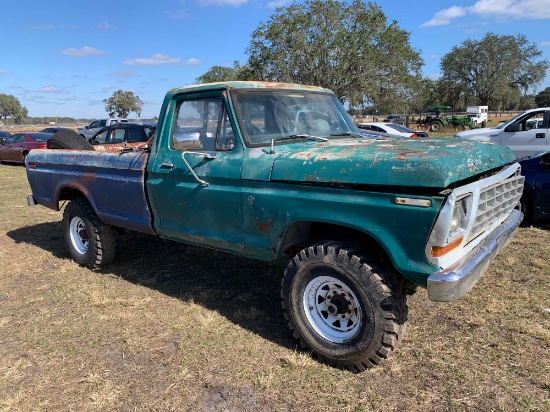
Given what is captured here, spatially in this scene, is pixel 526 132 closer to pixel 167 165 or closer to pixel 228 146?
pixel 228 146

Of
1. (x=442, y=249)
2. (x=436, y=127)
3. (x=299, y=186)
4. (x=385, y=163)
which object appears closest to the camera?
(x=442, y=249)

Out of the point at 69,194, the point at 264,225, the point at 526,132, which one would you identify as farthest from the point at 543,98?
the point at 264,225

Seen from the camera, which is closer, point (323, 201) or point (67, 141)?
point (323, 201)

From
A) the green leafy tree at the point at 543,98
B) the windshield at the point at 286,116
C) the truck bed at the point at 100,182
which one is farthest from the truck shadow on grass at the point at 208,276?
the green leafy tree at the point at 543,98

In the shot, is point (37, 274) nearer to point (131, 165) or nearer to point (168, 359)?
point (131, 165)

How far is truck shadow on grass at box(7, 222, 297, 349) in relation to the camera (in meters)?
3.98

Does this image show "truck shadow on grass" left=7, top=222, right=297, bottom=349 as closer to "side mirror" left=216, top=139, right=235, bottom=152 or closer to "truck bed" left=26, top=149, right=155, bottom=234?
"truck bed" left=26, top=149, right=155, bottom=234

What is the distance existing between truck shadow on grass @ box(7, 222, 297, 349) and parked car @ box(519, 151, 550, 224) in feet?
12.0

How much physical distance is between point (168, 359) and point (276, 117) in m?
2.19

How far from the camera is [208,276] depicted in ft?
16.7

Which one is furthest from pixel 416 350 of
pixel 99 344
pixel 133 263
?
pixel 133 263

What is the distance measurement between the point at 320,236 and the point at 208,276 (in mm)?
2099

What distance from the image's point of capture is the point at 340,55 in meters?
29.0

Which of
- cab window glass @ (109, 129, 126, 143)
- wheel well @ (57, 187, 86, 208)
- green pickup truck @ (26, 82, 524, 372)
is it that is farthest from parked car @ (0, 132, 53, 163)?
Result: green pickup truck @ (26, 82, 524, 372)
